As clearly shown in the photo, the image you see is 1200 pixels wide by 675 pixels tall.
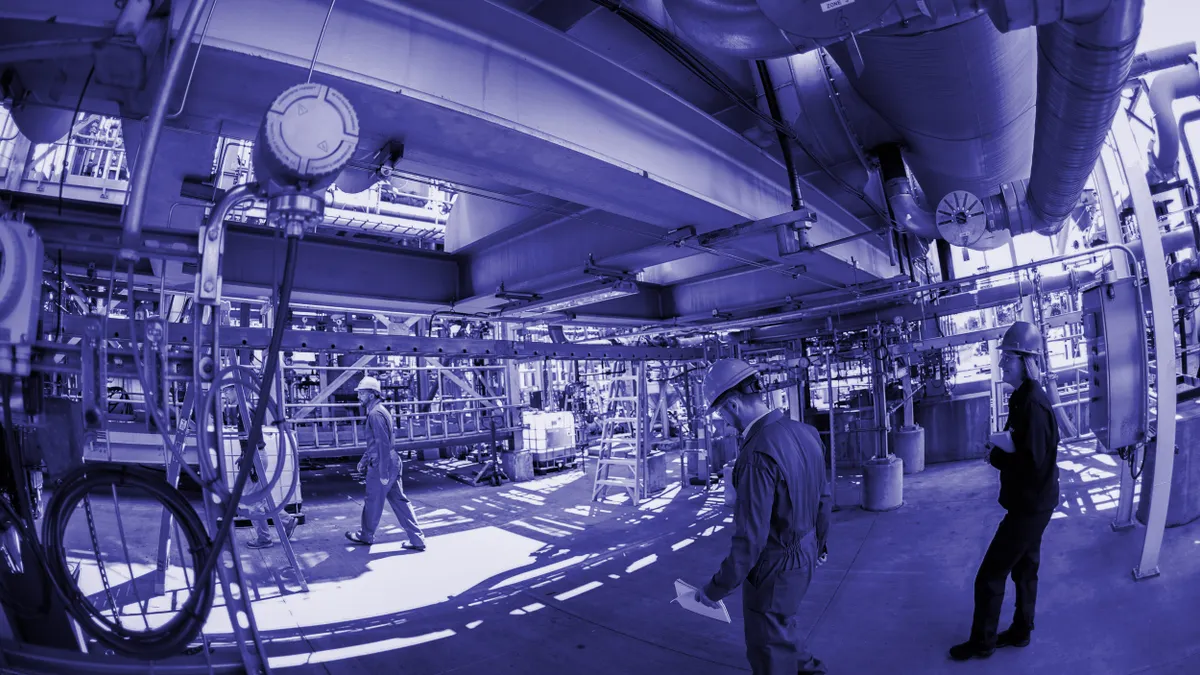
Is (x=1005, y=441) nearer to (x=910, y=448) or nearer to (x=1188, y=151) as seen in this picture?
(x=1188, y=151)

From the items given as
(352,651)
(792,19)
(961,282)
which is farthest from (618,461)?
(792,19)

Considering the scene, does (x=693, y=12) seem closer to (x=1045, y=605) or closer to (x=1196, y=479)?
(x=1045, y=605)

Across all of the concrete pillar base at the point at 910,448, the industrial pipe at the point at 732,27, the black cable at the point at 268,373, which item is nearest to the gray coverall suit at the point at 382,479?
the black cable at the point at 268,373

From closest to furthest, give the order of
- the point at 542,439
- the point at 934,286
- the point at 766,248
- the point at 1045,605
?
the point at 1045,605 → the point at 766,248 → the point at 934,286 → the point at 542,439

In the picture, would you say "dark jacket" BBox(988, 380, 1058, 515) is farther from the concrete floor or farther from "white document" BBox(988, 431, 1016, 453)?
the concrete floor

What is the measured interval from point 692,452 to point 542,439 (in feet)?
11.0

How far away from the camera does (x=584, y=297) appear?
616 centimetres

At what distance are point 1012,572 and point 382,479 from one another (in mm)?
6146

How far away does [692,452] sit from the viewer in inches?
435

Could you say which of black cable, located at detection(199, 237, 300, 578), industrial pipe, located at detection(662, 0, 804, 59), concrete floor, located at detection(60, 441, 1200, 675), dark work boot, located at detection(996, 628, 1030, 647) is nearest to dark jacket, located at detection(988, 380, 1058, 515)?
dark work boot, located at detection(996, 628, 1030, 647)

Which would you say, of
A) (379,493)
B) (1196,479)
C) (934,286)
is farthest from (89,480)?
(1196,479)

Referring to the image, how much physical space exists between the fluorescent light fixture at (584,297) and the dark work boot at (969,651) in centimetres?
360

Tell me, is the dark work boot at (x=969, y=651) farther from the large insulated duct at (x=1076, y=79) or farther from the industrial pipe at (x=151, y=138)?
the industrial pipe at (x=151, y=138)

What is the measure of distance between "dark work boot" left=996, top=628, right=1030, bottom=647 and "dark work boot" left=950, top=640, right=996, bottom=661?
0.12 metres
